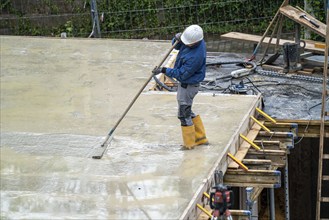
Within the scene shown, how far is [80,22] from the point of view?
19625 millimetres

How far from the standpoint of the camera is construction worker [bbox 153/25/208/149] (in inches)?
390

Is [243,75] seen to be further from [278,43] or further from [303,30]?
[303,30]

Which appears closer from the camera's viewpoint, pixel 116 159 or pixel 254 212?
pixel 116 159

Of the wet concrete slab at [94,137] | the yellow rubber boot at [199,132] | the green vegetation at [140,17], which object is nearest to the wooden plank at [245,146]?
the wet concrete slab at [94,137]

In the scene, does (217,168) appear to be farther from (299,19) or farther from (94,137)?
(299,19)

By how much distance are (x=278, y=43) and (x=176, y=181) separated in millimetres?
5792

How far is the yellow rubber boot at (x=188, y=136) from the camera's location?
10.3 metres

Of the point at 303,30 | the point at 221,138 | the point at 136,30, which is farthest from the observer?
the point at 136,30

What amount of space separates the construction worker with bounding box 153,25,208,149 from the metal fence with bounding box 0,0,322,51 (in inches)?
317

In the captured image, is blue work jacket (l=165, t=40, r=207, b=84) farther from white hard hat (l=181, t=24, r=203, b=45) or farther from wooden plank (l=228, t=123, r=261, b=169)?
wooden plank (l=228, t=123, r=261, b=169)

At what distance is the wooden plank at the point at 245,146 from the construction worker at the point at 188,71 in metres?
0.62

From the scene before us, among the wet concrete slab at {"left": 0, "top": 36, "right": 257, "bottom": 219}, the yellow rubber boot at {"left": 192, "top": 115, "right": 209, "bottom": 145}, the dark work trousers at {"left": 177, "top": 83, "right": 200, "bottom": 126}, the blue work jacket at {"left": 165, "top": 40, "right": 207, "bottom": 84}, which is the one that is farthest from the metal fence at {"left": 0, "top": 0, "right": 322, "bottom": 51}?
the blue work jacket at {"left": 165, "top": 40, "right": 207, "bottom": 84}

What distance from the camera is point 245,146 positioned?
11.2 meters

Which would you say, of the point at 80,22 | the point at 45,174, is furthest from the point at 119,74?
the point at 80,22
